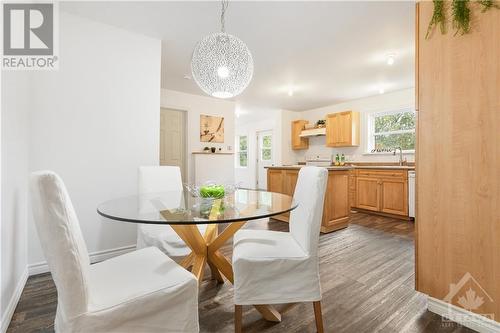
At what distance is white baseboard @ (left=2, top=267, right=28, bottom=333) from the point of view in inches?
54.6

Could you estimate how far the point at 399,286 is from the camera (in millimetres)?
1904

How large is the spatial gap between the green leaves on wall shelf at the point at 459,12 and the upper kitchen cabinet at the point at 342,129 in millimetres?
4035

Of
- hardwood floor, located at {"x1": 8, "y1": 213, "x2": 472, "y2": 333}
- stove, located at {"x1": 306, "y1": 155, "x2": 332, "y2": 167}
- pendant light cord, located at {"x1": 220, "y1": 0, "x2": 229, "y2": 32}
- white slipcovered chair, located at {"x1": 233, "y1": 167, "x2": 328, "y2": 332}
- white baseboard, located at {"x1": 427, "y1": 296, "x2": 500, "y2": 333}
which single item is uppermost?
pendant light cord, located at {"x1": 220, "y1": 0, "x2": 229, "y2": 32}

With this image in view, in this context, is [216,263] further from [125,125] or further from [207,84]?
[125,125]

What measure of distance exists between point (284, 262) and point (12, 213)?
6.00 ft

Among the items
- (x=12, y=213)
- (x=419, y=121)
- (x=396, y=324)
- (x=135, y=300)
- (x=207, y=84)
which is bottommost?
(x=396, y=324)

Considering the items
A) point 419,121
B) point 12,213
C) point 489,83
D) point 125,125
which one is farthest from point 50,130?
point 489,83

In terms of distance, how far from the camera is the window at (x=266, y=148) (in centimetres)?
782

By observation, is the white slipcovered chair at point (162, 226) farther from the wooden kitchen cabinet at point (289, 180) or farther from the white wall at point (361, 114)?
the white wall at point (361, 114)

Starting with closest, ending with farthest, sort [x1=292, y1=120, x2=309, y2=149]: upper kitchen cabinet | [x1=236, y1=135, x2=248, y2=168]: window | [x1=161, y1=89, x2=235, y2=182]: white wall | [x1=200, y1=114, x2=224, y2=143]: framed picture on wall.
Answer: [x1=161, y1=89, x2=235, y2=182]: white wall → [x1=200, y1=114, x2=224, y2=143]: framed picture on wall → [x1=292, y1=120, x2=309, y2=149]: upper kitchen cabinet → [x1=236, y1=135, x2=248, y2=168]: window

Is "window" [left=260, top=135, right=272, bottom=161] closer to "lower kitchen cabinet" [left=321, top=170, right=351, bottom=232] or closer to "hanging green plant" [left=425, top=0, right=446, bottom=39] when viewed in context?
"lower kitchen cabinet" [left=321, top=170, right=351, bottom=232]

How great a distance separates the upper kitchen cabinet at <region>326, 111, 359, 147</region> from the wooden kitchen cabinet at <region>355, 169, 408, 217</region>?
91 cm

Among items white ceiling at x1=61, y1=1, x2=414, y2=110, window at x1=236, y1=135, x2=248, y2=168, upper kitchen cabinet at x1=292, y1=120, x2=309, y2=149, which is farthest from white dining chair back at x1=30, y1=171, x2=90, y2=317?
window at x1=236, y1=135, x2=248, y2=168

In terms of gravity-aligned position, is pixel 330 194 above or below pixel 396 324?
above
